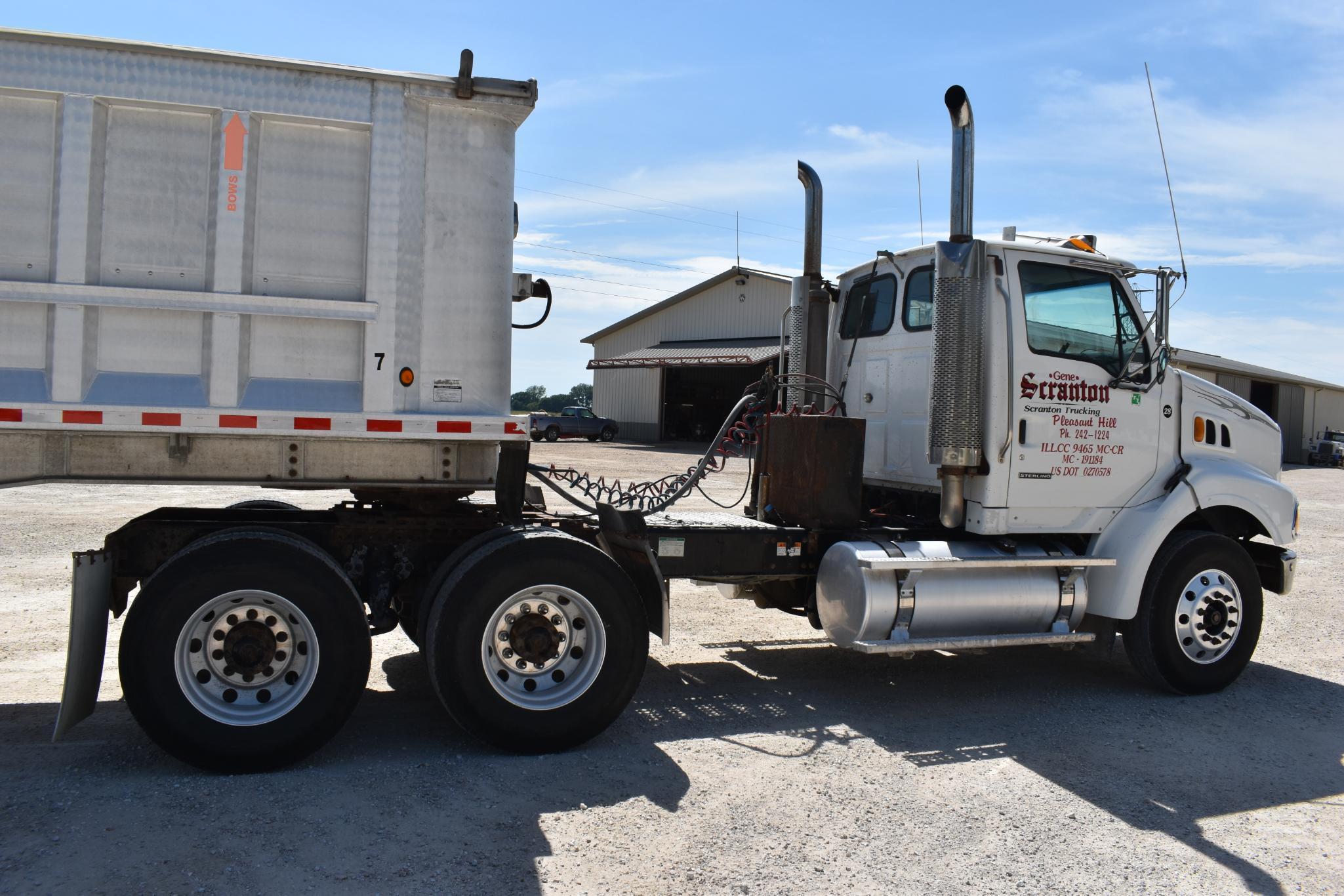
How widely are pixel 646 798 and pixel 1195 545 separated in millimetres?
4333

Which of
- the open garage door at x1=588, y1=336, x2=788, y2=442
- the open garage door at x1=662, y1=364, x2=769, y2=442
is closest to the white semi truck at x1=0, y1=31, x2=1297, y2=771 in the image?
the open garage door at x1=588, y1=336, x2=788, y2=442

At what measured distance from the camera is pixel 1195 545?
699 centimetres

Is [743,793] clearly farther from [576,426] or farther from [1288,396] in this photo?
[1288,396]

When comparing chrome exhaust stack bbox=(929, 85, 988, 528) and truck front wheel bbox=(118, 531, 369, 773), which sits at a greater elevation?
chrome exhaust stack bbox=(929, 85, 988, 528)

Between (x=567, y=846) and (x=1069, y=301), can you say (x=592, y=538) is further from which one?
(x=1069, y=301)

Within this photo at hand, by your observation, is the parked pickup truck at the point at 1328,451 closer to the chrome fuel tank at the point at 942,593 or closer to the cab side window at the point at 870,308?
the cab side window at the point at 870,308

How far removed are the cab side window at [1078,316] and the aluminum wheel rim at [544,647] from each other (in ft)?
11.2

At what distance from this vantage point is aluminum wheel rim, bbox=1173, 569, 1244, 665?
6.95 m

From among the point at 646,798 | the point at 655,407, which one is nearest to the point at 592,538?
the point at 646,798

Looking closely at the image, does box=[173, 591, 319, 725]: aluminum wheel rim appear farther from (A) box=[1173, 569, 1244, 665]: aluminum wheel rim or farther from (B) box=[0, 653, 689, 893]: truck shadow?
(A) box=[1173, 569, 1244, 665]: aluminum wheel rim

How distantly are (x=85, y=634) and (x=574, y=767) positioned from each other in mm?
2456

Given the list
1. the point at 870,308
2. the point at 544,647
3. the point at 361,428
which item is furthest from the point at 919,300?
the point at 361,428

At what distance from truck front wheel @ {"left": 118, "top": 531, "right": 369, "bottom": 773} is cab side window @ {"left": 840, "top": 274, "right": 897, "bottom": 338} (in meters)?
4.21

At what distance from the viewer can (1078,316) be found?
693 cm
